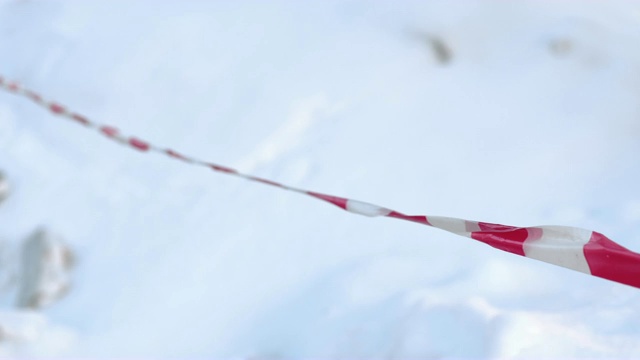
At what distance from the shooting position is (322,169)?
290 cm

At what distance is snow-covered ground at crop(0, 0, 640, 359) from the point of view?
2.23 meters

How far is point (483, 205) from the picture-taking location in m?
2.62

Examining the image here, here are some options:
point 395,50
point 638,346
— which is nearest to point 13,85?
point 395,50

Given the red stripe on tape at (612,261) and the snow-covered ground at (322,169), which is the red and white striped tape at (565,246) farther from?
the snow-covered ground at (322,169)

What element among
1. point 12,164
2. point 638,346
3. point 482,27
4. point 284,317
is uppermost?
point 482,27

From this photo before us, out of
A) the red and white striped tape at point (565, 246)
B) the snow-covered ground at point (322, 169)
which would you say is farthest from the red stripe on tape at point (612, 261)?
Result: the snow-covered ground at point (322, 169)

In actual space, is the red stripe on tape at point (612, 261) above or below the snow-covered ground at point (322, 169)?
below

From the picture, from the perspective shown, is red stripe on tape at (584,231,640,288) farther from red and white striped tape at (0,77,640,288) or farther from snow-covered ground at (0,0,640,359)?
snow-covered ground at (0,0,640,359)

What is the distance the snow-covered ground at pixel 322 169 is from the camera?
2.23 meters

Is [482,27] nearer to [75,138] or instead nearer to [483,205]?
[483,205]

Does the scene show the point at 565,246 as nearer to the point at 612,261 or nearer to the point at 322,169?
the point at 612,261

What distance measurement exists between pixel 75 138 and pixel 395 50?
136 cm

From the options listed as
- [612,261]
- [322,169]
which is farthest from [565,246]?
[322,169]

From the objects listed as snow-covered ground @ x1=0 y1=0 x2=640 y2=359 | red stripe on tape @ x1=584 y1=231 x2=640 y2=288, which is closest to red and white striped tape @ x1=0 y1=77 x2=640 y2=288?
red stripe on tape @ x1=584 y1=231 x2=640 y2=288
